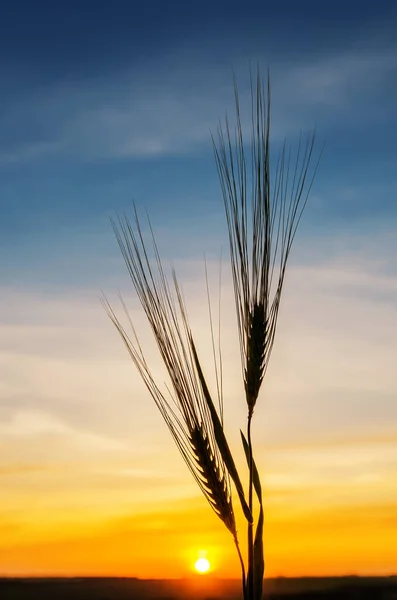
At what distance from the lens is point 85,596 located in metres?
5.62

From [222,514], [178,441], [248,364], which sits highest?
[248,364]

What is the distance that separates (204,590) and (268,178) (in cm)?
380

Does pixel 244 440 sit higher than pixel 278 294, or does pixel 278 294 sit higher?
pixel 278 294

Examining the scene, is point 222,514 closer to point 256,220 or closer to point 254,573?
point 254,573

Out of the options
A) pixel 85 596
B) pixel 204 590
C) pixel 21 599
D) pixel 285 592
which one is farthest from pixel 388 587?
pixel 21 599

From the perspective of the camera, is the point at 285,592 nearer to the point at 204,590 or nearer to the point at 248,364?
the point at 204,590

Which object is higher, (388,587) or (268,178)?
(268,178)

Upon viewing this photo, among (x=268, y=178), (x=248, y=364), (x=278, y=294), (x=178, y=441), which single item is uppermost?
(x=268, y=178)

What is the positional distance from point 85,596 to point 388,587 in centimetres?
202

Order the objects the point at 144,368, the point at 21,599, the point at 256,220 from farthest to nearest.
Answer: the point at 21,599 → the point at 144,368 → the point at 256,220

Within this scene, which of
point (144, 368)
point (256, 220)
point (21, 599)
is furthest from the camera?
point (21, 599)

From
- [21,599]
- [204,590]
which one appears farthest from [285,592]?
[21,599]

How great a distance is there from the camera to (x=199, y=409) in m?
2.63

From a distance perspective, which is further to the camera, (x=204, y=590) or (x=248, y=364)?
(x=204, y=590)
